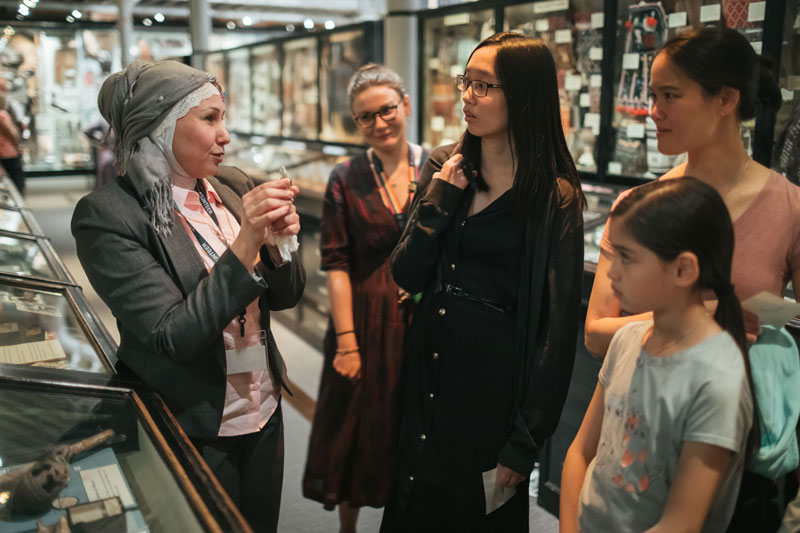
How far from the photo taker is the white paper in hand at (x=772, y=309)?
1237 mm

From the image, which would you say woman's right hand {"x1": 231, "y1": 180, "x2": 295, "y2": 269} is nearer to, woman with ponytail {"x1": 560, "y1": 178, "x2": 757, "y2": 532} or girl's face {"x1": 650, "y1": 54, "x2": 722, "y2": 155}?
woman with ponytail {"x1": 560, "y1": 178, "x2": 757, "y2": 532}

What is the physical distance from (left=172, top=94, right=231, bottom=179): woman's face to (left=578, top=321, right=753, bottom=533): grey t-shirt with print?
94 centimetres

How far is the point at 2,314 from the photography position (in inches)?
92.0

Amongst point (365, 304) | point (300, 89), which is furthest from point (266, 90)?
point (365, 304)

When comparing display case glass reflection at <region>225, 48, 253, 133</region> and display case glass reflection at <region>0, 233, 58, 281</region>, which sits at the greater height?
display case glass reflection at <region>225, 48, 253, 133</region>

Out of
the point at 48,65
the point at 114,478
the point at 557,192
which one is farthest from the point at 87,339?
the point at 48,65

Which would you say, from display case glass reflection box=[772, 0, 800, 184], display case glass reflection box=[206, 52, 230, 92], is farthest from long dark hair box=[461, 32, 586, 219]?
display case glass reflection box=[206, 52, 230, 92]

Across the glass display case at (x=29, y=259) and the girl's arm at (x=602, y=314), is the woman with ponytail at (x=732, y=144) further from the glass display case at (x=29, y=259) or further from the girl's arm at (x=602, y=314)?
the glass display case at (x=29, y=259)

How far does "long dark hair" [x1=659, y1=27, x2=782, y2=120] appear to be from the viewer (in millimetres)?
1407

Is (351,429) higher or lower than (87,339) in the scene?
lower

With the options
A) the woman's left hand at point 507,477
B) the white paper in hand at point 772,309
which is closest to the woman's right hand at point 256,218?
the woman's left hand at point 507,477

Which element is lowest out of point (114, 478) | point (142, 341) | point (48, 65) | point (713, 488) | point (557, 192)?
point (114, 478)

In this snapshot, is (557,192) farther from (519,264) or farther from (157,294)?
(157,294)

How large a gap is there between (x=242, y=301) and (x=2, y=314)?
136 cm
